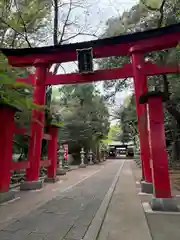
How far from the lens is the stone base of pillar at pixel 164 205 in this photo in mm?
4391

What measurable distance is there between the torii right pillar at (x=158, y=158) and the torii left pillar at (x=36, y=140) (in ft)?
12.3

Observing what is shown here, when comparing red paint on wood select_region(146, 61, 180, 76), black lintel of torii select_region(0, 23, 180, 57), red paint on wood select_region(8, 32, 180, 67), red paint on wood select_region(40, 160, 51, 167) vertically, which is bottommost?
red paint on wood select_region(40, 160, 51, 167)

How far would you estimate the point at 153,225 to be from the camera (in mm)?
3547

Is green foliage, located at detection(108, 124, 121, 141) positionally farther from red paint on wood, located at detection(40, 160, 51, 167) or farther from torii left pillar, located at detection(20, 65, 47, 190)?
torii left pillar, located at detection(20, 65, 47, 190)

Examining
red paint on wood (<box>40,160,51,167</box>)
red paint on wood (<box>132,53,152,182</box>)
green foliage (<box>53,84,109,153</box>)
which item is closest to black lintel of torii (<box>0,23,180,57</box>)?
red paint on wood (<box>132,53,152,182</box>)

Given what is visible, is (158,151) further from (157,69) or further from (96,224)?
(157,69)

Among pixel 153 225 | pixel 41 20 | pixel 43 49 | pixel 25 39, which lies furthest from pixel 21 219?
pixel 41 20

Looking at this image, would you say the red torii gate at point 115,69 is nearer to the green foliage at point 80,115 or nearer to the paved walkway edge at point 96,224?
the paved walkway edge at point 96,224

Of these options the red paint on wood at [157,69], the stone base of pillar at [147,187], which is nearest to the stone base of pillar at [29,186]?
the stone base of pillar at [147,187]

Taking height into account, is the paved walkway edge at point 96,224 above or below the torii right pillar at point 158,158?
below

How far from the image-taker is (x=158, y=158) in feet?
15.3

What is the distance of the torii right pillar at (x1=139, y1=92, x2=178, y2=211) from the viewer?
4.45 meters

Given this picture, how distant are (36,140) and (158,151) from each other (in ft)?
14.1

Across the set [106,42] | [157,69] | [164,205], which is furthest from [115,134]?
[164,205]
